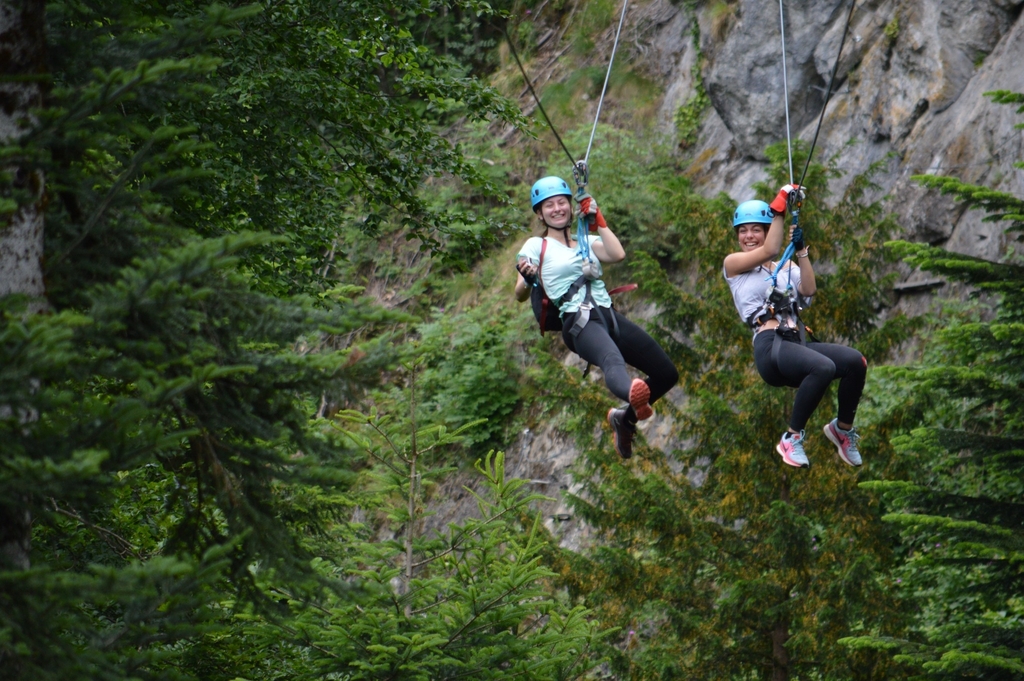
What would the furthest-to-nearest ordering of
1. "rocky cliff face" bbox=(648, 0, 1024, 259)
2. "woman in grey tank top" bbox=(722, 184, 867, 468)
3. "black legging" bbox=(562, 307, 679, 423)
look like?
"rocky cliff face" bbox=(648, 0, 1024, 259) < "black legging" bbox=(562, 307, 679, 423) < "woman in grey tank top" bbox=(722, 184, 867, 468)

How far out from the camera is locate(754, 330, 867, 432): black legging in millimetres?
5988

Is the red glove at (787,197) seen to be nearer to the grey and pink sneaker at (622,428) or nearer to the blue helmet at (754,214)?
the blue helmet at (754,214)

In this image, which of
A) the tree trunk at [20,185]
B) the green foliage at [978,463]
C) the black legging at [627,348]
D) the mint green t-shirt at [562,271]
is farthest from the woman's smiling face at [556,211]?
the tree trunk at [20,185]

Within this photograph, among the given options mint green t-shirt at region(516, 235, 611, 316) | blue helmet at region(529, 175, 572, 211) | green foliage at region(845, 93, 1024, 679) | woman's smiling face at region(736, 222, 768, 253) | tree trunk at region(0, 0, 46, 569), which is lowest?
green foliage at region(845, 93, 1024, 679)

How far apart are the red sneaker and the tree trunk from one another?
3.26 m

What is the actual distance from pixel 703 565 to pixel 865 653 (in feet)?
Result: 4.63

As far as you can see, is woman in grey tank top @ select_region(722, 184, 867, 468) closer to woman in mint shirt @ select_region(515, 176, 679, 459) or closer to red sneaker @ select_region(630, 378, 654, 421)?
woman in mint shirt @ select_region(515, 176, 679, 459)

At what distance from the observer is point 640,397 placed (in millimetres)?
5746

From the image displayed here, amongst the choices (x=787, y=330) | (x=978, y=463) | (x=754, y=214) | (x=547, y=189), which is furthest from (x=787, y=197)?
(x=978, y=463)

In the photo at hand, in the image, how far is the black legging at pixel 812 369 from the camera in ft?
19.6

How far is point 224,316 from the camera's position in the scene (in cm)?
355

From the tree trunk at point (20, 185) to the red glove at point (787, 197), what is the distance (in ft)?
13.2

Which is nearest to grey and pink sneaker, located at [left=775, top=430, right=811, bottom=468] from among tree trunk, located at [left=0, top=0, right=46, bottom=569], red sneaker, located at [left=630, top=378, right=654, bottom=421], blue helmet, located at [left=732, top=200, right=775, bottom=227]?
→ red sneaker, located at [left=630, top=378, right=654, bottom=421]

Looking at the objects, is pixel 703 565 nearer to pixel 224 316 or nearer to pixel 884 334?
pixel 884 334
